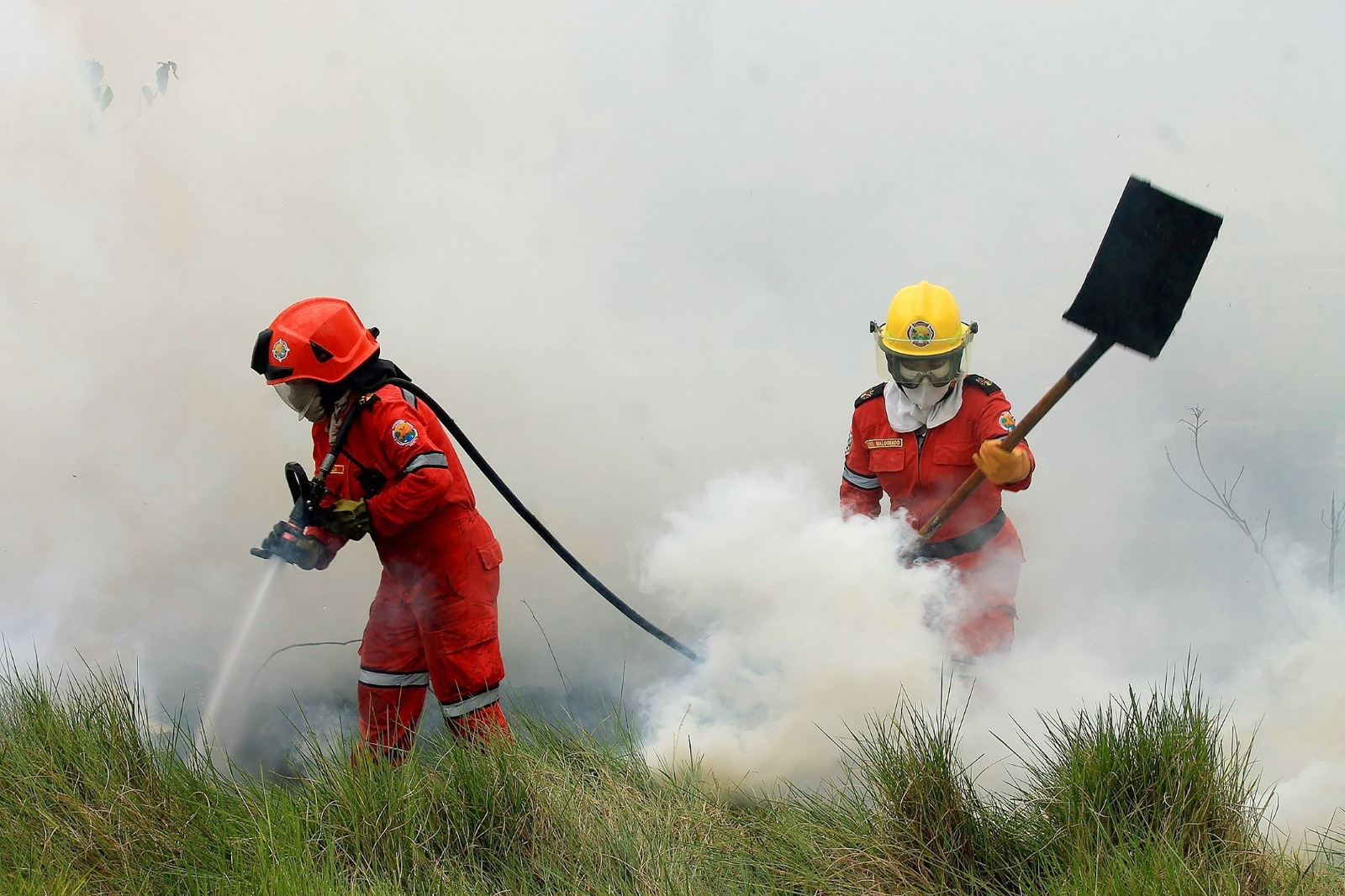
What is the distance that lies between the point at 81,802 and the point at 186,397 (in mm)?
3457

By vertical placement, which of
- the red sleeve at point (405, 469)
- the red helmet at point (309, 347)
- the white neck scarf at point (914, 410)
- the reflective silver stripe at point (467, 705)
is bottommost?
the reflective silver stripe at point (467, 705)

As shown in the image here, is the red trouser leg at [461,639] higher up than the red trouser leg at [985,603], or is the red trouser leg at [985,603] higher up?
the red trouser leg at [985,603]

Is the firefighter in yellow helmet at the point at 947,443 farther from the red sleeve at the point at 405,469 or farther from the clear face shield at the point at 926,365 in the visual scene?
the red sleeve at the point at 405,469

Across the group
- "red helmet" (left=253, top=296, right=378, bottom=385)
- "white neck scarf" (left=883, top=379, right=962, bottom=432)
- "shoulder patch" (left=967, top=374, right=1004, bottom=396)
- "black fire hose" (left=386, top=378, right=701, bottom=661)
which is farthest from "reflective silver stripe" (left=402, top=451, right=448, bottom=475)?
"shoulder patch" (left=967, top=374, right=1004, bottom=396)

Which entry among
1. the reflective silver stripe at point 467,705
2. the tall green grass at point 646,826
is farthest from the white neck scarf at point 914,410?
the reflective silver stripe at point 467,705

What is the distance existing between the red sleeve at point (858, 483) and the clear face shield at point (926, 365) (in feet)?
0.88

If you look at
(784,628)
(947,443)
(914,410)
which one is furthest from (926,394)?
(784,628)

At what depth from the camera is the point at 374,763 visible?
2.69 meters

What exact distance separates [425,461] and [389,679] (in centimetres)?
82

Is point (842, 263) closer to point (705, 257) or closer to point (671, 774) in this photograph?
point (705, 257)

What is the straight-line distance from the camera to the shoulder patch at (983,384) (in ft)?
12.3

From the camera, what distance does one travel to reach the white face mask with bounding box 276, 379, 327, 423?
3479 mm

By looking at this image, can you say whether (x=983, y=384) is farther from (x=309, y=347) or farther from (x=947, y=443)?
(x=309, y=347)

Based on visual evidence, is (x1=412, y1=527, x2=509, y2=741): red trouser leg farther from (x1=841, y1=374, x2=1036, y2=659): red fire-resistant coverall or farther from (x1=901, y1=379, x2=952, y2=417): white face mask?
(x1=901, y1=379, x2=952, y2=417): white face mask
